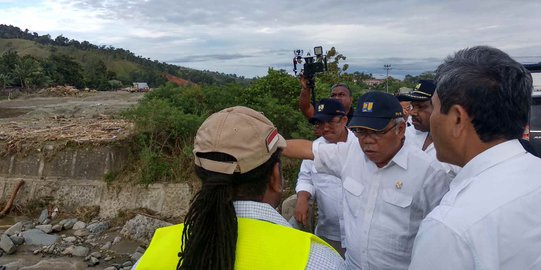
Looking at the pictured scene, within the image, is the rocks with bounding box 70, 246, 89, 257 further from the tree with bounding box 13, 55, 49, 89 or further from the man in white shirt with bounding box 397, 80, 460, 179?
the tree with bounding box 13, 55, 49, 89

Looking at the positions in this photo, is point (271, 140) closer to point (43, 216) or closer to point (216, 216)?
point (216, 216)

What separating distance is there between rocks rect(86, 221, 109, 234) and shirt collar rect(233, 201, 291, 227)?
5.87 m

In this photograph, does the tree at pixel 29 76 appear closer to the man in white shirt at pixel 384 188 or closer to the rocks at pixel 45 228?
the rocks at pixel 45 228

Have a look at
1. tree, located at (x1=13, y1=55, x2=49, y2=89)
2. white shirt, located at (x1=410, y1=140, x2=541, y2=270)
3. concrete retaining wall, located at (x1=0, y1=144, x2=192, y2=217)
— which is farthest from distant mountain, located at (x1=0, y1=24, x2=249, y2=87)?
white shirt, located at (x1=410, y1=140, x2=541, y2=270)

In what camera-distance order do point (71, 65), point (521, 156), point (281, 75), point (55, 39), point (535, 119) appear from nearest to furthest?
point (521, 156) → point (535, 119) → point (281, 75) → point (71, 65) → point (55, 39)

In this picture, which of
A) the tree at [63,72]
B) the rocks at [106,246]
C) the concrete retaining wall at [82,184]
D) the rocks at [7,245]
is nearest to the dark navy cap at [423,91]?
the concrete retaining wall at [82,184]

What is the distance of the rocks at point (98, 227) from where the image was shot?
659 cm

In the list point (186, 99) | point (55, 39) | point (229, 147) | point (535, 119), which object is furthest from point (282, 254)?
point (55, 39)

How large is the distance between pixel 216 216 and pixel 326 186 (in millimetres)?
1985

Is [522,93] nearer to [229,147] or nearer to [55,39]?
[229,147]

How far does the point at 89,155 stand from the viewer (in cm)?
731

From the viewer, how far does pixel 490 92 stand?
125 centimetres

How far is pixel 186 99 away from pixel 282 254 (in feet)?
23.7

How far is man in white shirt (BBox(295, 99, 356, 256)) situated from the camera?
3.07m
